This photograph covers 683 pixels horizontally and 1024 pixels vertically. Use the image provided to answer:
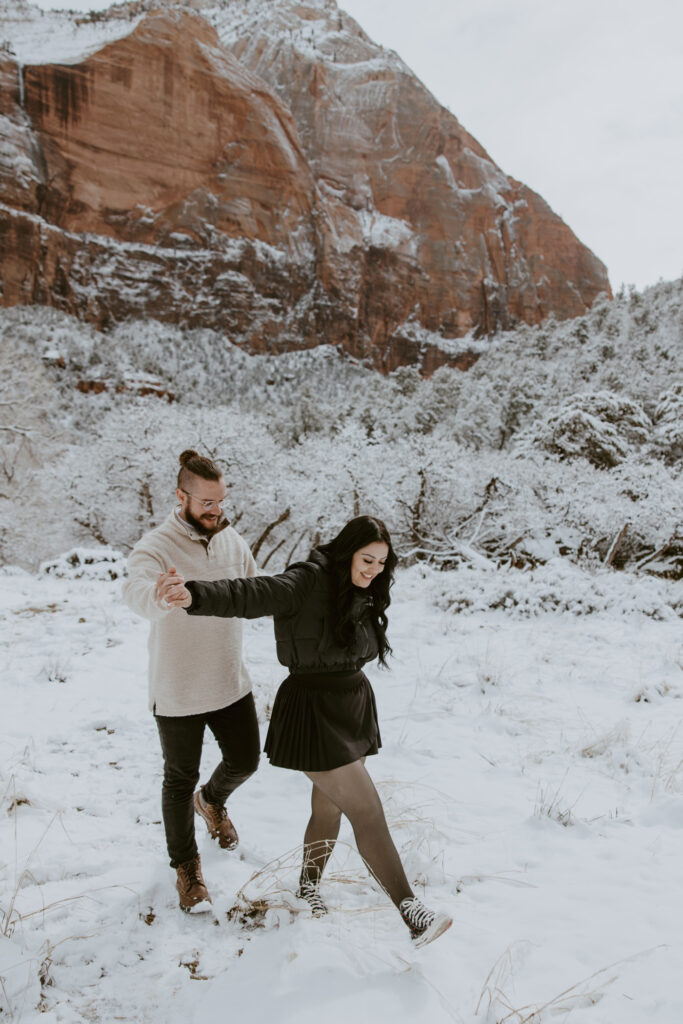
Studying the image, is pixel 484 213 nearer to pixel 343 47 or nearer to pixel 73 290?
pixel 343 47

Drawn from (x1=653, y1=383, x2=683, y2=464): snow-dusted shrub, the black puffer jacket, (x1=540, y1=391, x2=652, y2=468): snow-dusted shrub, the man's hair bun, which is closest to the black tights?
the black puffer jacket

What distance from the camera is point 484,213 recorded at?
113188 mm

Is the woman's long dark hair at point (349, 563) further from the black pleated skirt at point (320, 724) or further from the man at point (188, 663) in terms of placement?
the man at point (188, 663)

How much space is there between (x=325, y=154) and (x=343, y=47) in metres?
37.4

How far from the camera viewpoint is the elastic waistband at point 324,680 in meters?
2.25

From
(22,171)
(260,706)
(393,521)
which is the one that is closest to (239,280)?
(22,171)

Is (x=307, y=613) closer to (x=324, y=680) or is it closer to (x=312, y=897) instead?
(x=324, y=680)

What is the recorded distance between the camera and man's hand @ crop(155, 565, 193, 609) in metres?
1.90

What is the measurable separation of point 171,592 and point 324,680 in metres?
0.75

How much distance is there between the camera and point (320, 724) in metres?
2.17

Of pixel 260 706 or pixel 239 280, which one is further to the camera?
pixel 239 280

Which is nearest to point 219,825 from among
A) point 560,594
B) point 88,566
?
point 560,594

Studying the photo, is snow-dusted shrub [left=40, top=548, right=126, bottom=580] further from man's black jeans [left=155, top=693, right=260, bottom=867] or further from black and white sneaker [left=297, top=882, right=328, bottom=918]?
black and white sneaker [left=297, top=882, right=328, bottom=918]

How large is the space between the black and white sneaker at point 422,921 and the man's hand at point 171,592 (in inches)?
55.4
